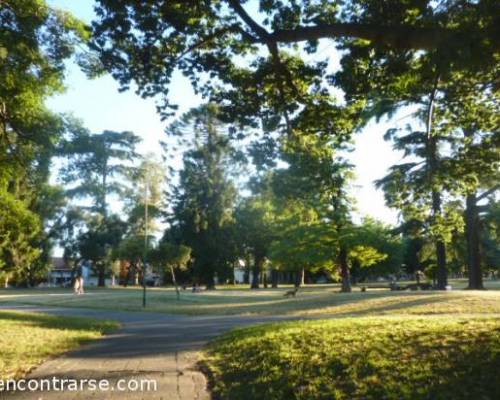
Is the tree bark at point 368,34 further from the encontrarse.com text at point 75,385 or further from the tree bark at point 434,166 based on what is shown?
the encontrarse.com text at point 75,385

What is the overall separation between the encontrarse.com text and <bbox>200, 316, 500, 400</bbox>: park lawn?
1069mm

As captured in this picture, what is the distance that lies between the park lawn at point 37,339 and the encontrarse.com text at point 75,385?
0.57 metres

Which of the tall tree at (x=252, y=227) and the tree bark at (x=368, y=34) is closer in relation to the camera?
the tree bark at (x=368, y=34)

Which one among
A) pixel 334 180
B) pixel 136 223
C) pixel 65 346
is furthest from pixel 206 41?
pixel 136 223

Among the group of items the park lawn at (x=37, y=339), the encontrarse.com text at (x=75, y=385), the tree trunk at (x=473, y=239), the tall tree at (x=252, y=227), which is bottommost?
the encontrarse.com text at (x=75, y=385)

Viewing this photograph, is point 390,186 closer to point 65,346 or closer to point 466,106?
point 466,106

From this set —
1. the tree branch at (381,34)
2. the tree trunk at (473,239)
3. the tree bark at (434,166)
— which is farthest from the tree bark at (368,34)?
the tree trunk at (473,239)

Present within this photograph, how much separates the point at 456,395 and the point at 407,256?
80.0 m

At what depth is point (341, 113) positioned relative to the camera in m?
11.8

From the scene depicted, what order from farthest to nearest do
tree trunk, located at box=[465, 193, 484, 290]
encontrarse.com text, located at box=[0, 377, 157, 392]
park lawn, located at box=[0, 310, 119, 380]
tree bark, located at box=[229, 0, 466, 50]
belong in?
tree trunk, located at box=[465, 193, 484, 290]
park lawn, located at box=[0, 310, 119, 380]
encontrarse.com text, located at box=[0, 377, 157, 392]
tree bark, located at box=[229, 0, 466, 50]

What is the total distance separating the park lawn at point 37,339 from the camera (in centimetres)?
979

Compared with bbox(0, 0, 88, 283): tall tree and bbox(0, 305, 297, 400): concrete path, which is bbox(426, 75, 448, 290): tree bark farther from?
bbox(0, 0, 88, 283): tall tree

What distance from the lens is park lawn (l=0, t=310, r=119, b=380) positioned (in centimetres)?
979

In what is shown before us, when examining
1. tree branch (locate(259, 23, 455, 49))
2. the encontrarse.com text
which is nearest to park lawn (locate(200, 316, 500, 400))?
the encontrarse.com text
